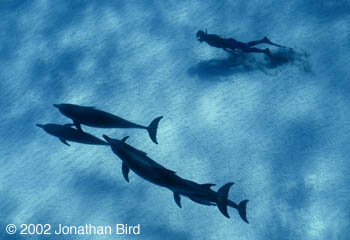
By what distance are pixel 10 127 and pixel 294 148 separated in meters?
5.38

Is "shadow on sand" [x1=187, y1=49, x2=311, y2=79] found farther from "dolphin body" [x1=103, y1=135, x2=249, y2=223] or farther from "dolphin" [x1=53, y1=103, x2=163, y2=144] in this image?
"dolphin body" [x1=103, y1=135, x2=249, y2=223]

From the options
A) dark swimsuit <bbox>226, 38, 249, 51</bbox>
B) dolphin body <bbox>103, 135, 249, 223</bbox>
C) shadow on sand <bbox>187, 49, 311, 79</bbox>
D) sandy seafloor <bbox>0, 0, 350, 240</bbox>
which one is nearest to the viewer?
dolphin body <bbox>103, 135, 249, 223</bbox>

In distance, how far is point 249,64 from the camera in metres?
6.06

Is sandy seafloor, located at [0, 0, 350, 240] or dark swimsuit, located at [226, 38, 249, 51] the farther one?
dark swimsuit, located at [226, 38, 249, 51]

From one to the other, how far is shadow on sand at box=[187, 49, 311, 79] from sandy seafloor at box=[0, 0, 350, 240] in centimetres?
3

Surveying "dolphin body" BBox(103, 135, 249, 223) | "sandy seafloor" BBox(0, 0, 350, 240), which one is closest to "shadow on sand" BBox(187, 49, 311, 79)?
"sandy seafloor" BBox(0, 0, 350, 240)

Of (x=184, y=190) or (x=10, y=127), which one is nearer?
(x=184, y=190)

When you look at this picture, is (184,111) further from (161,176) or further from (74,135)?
(161,176)

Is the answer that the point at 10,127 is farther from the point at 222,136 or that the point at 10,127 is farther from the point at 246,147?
the point at 246,147

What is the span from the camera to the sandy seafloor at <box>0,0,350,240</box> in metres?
4.47

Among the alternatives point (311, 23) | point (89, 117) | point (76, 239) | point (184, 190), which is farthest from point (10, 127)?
point (311, 23)

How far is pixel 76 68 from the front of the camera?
21.1ft

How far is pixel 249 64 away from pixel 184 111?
1.79m

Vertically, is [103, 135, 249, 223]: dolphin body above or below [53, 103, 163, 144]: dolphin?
below
